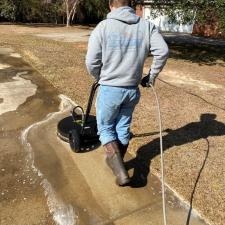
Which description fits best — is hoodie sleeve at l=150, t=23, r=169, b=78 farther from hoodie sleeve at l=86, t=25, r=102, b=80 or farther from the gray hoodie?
hoodie sleeve at l=86, t=25, r=102, b=80

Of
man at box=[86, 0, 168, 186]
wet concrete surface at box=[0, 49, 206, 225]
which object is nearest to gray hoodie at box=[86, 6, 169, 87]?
man at box=[86, 0, 168, 186]

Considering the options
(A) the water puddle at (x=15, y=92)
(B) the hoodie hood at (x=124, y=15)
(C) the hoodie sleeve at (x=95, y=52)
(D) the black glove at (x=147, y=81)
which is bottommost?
(A) the water puddle at (x=15, y=92)

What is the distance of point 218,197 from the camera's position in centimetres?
375

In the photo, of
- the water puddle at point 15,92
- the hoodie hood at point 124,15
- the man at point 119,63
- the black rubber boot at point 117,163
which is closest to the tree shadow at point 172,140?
the black rubber boot at point 117,163

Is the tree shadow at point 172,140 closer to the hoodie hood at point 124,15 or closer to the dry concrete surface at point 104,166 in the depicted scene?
the dry concrete surface at point 104,166

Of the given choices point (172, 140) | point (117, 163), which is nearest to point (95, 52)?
point (117, 163)

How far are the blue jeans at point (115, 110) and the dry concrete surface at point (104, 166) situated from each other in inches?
22.6

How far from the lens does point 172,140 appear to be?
199 inches

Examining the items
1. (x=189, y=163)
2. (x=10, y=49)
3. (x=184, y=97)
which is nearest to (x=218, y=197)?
(x=189, y=163)

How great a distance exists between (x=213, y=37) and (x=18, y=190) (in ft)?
73.2

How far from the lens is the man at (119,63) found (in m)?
3.27

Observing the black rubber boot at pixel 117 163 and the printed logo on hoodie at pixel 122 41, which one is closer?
the printed logo on hoodie at pixel 122 41

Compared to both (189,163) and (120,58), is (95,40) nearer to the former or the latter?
(120,58)

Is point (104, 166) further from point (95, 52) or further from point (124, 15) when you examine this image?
point (124, 15)
